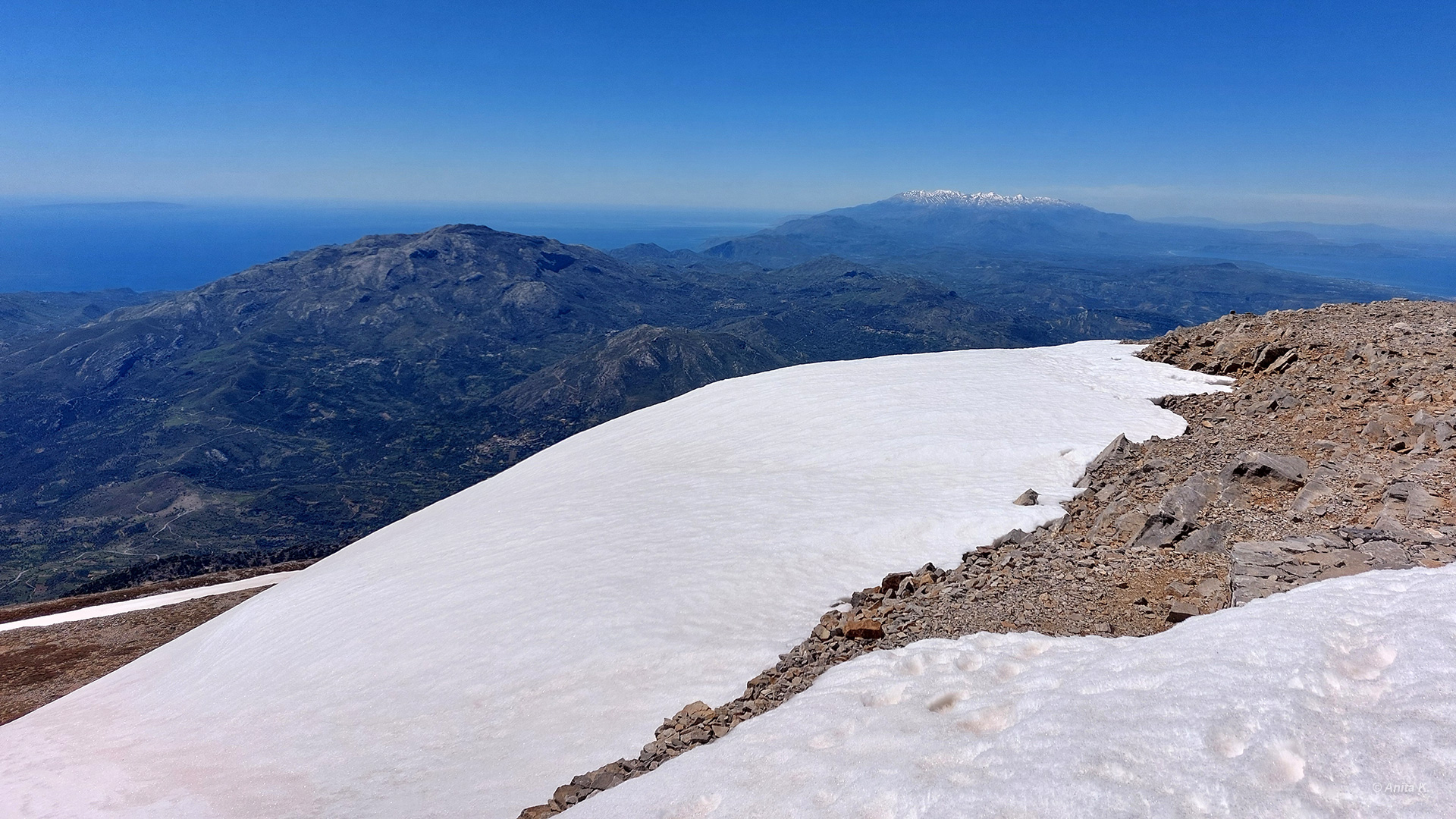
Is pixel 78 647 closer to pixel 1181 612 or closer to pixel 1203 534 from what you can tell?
pixel 1181 612

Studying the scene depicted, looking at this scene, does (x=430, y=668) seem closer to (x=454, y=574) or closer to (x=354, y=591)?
(x=454, y=574)

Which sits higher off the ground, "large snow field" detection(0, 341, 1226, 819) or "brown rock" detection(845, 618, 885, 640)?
"brown rock" detection(845, 618, 885, 640)

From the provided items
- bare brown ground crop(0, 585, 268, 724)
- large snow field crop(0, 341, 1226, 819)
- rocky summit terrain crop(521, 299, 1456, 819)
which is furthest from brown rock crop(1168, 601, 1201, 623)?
bare brown ground crop(0, 585, 268, 724)

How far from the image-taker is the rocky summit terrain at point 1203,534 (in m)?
7.90

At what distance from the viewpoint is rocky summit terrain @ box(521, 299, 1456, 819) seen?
7.90m

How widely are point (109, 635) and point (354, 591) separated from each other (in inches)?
620

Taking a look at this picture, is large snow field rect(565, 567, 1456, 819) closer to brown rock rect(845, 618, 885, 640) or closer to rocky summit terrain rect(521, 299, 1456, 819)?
rocky summit terrain rect(521, 299, 1456, 819)

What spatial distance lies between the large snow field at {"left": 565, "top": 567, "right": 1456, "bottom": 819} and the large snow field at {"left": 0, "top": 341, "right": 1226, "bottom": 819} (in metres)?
2.81

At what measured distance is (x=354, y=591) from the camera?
17.7m

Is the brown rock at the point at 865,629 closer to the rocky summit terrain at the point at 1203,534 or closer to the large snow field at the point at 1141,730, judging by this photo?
the rocky summit terrain at the point at 1203,534

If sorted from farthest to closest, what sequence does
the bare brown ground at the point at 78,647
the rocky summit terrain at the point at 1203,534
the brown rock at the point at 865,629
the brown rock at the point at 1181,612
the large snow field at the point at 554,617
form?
1. the bare brown ground at the point at 78,647
2. the large snow field at the point at 554,617
3. the brown rock at the point at 865,629
4. the rocky summit terrain at the point at 1203,534
5. the brown rock at the point at 1181,612

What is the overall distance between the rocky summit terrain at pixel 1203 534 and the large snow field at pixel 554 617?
41.2 inches

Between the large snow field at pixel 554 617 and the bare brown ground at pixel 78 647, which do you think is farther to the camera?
the bare brown ground at pixel 78 647

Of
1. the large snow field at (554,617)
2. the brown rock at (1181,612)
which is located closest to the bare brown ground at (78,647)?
the large snow field at (554,617)
